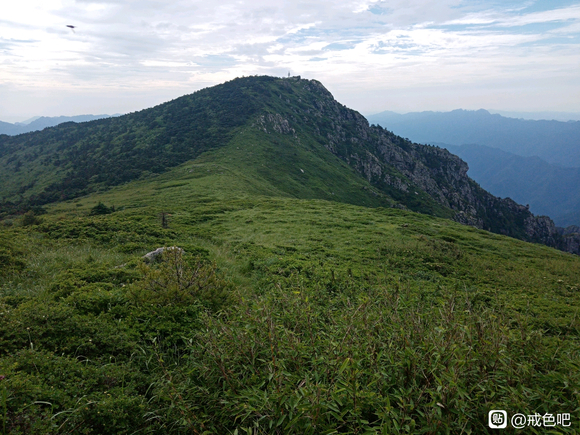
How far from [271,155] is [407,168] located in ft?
253

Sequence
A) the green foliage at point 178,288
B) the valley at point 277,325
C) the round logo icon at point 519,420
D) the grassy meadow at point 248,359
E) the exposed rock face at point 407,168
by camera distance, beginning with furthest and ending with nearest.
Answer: the exposed rock face at point 407,168 < the green foliage at point 178,288 < the valley at point 277,325 < the grassy meadow at point 248,359 < the round logo icon at point 519,420

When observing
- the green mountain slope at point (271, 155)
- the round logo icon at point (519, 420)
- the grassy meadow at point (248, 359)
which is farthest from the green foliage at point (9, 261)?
the green mountain slope at point (271, 155)

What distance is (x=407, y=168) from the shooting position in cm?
12700

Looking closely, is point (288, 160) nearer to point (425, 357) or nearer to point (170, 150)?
point (170, 150)

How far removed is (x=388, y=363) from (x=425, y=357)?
1.54 ft

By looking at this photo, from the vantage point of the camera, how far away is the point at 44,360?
166 inches

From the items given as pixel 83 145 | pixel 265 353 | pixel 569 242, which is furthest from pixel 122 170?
pixel 569 242

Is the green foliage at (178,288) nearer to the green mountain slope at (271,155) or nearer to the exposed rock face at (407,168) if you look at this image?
the green mountain slope at (271,155)

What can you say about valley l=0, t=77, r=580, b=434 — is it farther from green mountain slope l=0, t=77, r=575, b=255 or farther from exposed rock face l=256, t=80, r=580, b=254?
exposed rock face l=256, t=80, r=580, b=254

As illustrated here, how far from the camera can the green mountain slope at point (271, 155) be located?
222 feet

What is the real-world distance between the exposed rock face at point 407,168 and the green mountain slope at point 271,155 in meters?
0.53

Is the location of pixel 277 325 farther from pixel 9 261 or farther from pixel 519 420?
pixel 9 261

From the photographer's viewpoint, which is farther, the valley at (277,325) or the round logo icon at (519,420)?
the valley at (277,325)

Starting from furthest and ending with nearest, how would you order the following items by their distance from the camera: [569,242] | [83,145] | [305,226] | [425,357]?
[569,242]
[83,145]
[305,226]
[425,357]
